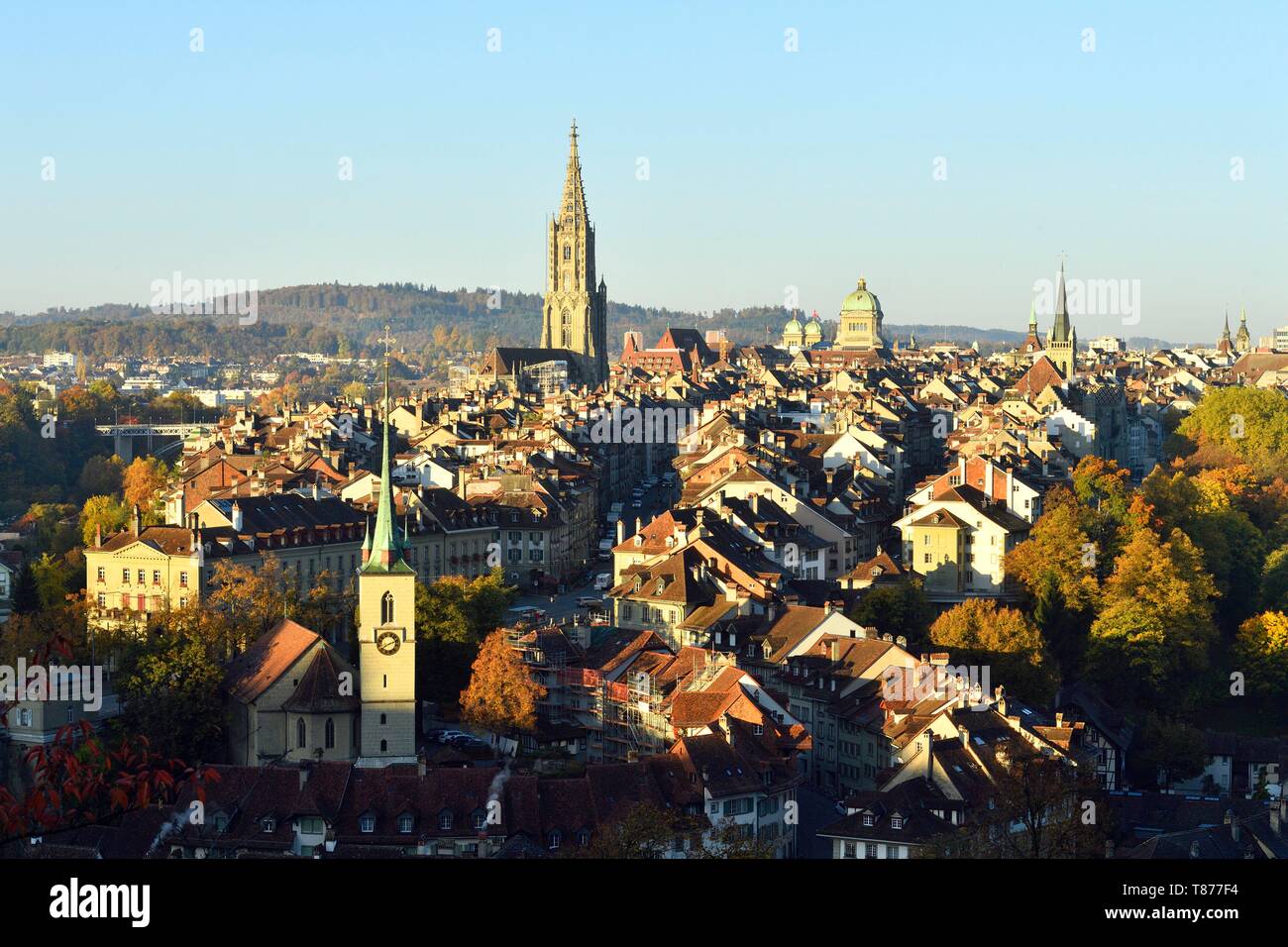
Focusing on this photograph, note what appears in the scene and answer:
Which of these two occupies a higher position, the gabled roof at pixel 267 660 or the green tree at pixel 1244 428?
the green tree at pixel 1244 428

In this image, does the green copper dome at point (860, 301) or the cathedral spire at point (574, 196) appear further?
the green copper dome at point (860, 301)

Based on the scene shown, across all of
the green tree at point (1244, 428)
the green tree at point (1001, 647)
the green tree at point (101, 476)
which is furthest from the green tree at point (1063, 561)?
Result: the green tree at point (101, 476)

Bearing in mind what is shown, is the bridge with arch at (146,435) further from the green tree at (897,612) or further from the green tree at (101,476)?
the green tree at (897,612)

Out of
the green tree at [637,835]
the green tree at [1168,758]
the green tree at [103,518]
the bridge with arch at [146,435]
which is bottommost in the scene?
the green tree at [1168,758]

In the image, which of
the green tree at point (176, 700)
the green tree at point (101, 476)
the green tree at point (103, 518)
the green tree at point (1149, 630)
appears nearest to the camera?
Result: the green tree at point (176, 700)

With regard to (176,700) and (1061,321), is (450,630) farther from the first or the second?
(1061,321)
